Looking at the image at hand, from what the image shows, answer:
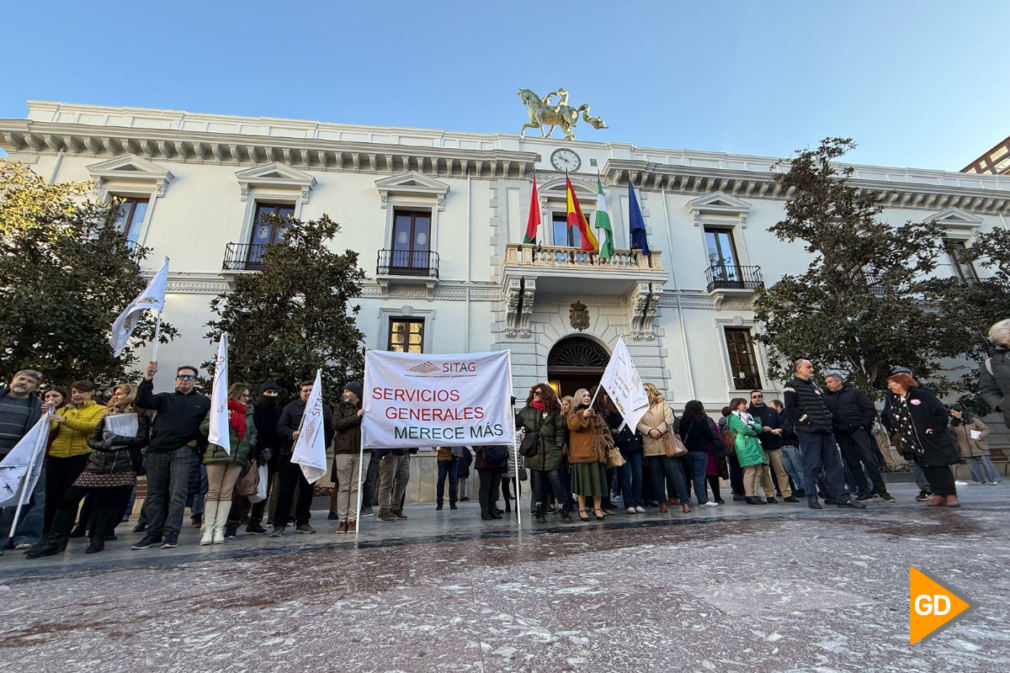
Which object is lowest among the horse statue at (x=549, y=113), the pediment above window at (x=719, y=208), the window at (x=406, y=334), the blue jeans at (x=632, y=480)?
the blue jeans at (x=632, y=480)

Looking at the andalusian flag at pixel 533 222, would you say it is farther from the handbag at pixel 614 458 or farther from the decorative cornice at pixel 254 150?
the handbag at pixel 614 458

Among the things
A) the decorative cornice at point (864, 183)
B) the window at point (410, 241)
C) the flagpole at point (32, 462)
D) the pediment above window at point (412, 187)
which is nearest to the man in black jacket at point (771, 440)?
the flagpole at point (32, 462)

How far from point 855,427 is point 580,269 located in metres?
8.06

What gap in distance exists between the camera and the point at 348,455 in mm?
5215

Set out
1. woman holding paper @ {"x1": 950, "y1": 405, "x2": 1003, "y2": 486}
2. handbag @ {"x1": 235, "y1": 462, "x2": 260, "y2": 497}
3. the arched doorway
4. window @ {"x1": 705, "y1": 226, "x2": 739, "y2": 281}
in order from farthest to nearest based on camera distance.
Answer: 1. window @ {"x1": 705, "y1": 226, "x2": 739, "y2": 281}
2. the arched doorway
3. woman holding paper @ {"x1": 950, "y1": 405, "x2": 1003, "y2": 486}
4. handbag @ {"x1": 235, "y1": 462, "x2": 260, "y2": 497}

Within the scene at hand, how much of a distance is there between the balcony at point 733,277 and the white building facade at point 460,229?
0.07m

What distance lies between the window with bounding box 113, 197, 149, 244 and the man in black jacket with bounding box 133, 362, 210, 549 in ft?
37.7

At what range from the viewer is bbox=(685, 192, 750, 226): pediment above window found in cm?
1534

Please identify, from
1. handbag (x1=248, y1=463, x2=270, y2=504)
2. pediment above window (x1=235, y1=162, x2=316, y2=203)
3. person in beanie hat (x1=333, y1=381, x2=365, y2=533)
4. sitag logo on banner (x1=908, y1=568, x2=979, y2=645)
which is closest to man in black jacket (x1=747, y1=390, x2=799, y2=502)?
sitag logo on banner (x1=908, y1=568, x2=979, y2=645)

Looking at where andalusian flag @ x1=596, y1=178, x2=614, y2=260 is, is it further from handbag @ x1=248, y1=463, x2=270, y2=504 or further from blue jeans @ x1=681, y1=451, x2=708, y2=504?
handbag @ x1=248, y1=463, x2=270, y2=504

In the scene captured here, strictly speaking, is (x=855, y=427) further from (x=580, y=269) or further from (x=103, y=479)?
(x=103, y=479)

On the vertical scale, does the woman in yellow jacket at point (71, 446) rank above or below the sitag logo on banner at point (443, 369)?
below

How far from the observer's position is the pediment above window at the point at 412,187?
1419 cm

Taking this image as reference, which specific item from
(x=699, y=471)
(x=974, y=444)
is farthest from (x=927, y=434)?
(x=974, y=444)
